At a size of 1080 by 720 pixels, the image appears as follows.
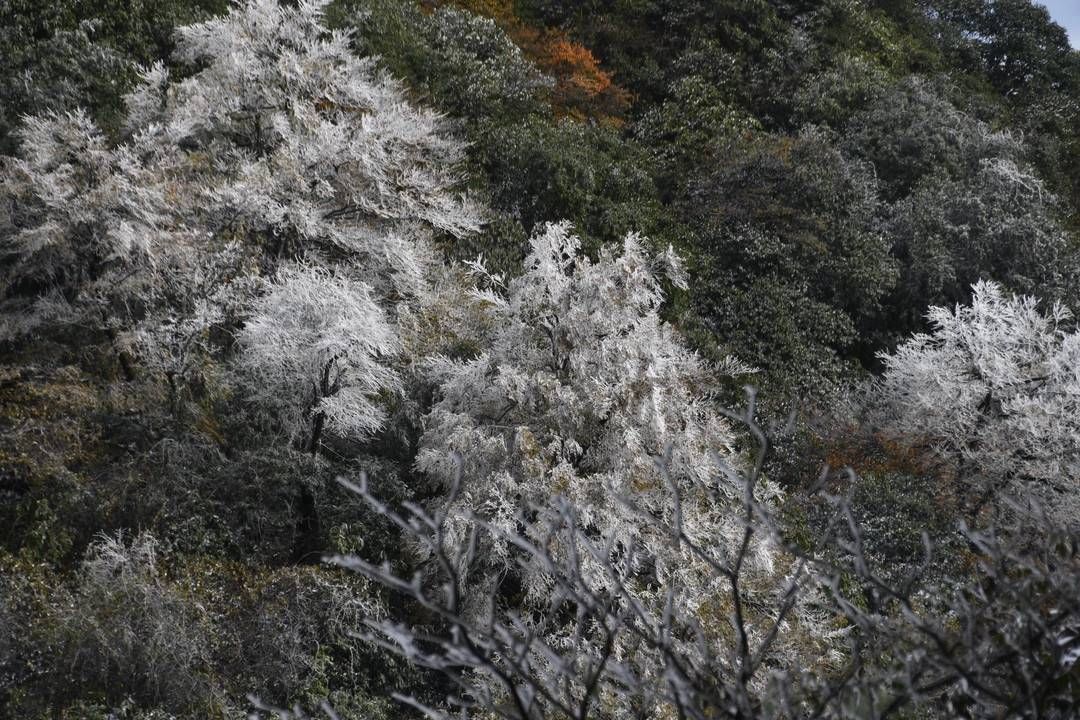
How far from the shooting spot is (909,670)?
2.94 meters

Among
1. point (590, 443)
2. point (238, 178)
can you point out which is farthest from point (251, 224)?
point (590, 443)

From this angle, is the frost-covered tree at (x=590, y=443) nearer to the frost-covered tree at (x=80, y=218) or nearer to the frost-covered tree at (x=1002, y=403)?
the frost-covered tree at (x=80, y=218)

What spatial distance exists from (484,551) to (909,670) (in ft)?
24.3

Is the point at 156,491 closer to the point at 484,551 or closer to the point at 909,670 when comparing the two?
the point at 484,551

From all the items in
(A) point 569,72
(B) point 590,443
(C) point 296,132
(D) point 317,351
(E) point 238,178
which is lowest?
(D) point 317,351

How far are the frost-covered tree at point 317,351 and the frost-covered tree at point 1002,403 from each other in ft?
31.4

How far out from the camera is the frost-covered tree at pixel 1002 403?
14984mm

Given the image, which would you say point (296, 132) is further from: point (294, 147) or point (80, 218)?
point (80, 218)

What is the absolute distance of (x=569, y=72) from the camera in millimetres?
25062

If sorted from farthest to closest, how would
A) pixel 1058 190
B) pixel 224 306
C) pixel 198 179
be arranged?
pixel 1058 190, pixel 198 179, pixel 224 306

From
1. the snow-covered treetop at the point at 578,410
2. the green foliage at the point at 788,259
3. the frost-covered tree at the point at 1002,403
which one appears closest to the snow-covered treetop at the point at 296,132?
the snow-covered treetop at the point at 578,410

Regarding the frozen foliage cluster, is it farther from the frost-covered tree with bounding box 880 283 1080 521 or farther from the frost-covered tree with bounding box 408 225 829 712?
the frost-covered tree with bounding box 880 283 1080 521

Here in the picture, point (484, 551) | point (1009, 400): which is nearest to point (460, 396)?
point (484, 551)

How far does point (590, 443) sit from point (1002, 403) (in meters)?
8.75
